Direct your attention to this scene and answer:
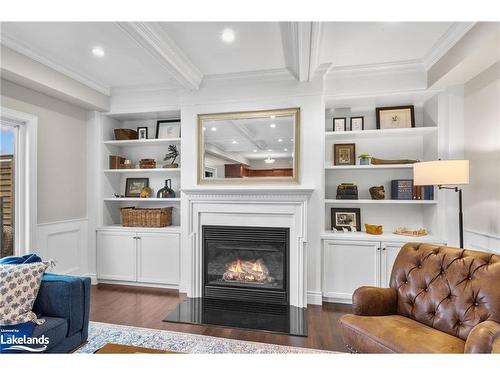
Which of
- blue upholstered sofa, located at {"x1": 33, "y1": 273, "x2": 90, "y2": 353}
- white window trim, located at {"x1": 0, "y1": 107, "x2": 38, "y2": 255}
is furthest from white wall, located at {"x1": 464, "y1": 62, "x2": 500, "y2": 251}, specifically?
white window trim, located at {"x1": 0, "y1": 107, "x2": 38, "y2": 255}

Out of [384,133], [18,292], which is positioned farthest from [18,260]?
[384,133]

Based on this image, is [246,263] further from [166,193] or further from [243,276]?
[166,193]

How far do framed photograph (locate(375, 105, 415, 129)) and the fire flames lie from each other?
2.18m

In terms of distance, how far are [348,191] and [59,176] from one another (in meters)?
3.49

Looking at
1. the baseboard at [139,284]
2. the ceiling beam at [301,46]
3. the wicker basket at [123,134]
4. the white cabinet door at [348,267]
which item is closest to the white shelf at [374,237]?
the white cabinet door at [348,267]

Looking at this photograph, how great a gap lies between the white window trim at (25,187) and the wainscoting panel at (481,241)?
14.6 feet

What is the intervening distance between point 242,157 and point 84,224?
234 centimetres

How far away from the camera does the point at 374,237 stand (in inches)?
117

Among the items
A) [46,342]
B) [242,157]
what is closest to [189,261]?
[242,157]

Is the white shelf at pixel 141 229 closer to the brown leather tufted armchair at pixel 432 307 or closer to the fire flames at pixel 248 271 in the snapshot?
the fire flames at pixel 248 271

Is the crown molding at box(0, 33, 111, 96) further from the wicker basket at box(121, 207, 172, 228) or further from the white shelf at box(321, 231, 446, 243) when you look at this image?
the white shelf at box(321, 231, 446, 243)

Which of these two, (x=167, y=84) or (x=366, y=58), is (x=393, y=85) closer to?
(x=366, y=58)

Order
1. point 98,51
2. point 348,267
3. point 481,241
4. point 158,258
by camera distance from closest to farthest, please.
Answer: point 481,241 → point 98,51 → point 348,267 → point 158,258
